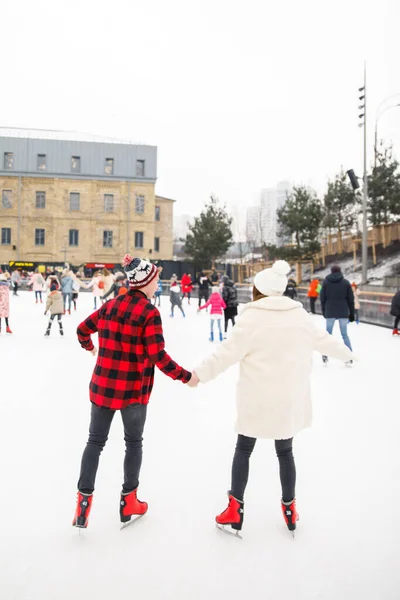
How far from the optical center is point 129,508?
3053 mm

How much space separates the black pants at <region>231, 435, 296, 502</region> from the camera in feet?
9.73

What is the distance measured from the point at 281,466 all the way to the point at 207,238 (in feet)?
143

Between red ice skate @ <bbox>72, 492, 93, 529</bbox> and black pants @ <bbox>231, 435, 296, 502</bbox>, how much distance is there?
0.81 meters

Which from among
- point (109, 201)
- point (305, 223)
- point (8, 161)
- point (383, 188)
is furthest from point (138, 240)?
point (383, 188)

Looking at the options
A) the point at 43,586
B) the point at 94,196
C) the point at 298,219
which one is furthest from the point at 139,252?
→ the point at 43,586

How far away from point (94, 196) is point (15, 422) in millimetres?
44262

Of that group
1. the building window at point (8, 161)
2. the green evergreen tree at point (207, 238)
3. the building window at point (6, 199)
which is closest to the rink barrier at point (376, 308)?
the green evergreen tree at point (207, 238)

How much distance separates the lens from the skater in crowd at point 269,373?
288 centimetres

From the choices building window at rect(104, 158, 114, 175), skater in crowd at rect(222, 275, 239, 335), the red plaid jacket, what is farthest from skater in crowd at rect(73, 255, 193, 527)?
building window at rect(104, 158, 114, 175)

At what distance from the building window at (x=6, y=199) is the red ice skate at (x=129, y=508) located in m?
47.6

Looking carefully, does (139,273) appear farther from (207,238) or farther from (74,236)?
(74,236)

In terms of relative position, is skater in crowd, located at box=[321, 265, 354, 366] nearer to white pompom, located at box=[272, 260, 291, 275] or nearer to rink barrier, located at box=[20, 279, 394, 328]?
white pompom, located at box=[272, 260, 291, 275]

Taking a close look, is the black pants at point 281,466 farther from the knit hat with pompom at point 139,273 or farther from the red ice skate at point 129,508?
the knit hat with pompom at point 139,273

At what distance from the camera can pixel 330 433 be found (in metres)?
5.01
